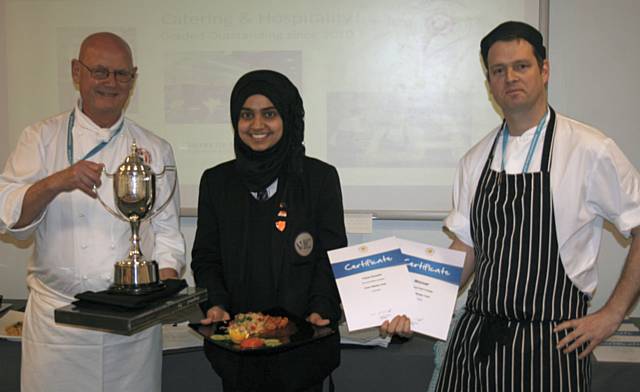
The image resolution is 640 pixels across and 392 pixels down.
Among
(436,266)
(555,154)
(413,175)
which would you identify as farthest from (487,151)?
(413,175)

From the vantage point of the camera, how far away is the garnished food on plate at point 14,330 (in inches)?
116

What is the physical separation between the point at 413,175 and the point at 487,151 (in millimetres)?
1162

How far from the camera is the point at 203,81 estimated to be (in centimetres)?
343

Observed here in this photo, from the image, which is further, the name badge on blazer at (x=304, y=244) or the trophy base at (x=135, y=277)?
the name badge on blazer at (x=304, y=244)

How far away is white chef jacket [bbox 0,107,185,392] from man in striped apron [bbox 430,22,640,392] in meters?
0.95

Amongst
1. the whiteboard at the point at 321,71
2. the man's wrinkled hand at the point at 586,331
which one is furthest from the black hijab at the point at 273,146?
the whiteboard at the point at 321,71

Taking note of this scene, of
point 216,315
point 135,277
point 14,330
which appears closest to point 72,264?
point 135,277

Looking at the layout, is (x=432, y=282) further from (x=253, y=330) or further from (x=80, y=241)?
(x=80, y=241)

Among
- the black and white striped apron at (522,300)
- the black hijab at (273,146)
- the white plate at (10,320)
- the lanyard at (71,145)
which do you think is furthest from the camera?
the white plate at (10,320)

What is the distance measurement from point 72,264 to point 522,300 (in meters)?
1.50

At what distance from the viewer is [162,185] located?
2391mm

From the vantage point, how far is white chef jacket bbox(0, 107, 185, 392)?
7.14ft

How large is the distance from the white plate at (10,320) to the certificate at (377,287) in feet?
5.69

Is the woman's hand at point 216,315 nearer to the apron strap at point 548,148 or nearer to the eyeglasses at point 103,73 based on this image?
the eyeglasses at point 103,73
